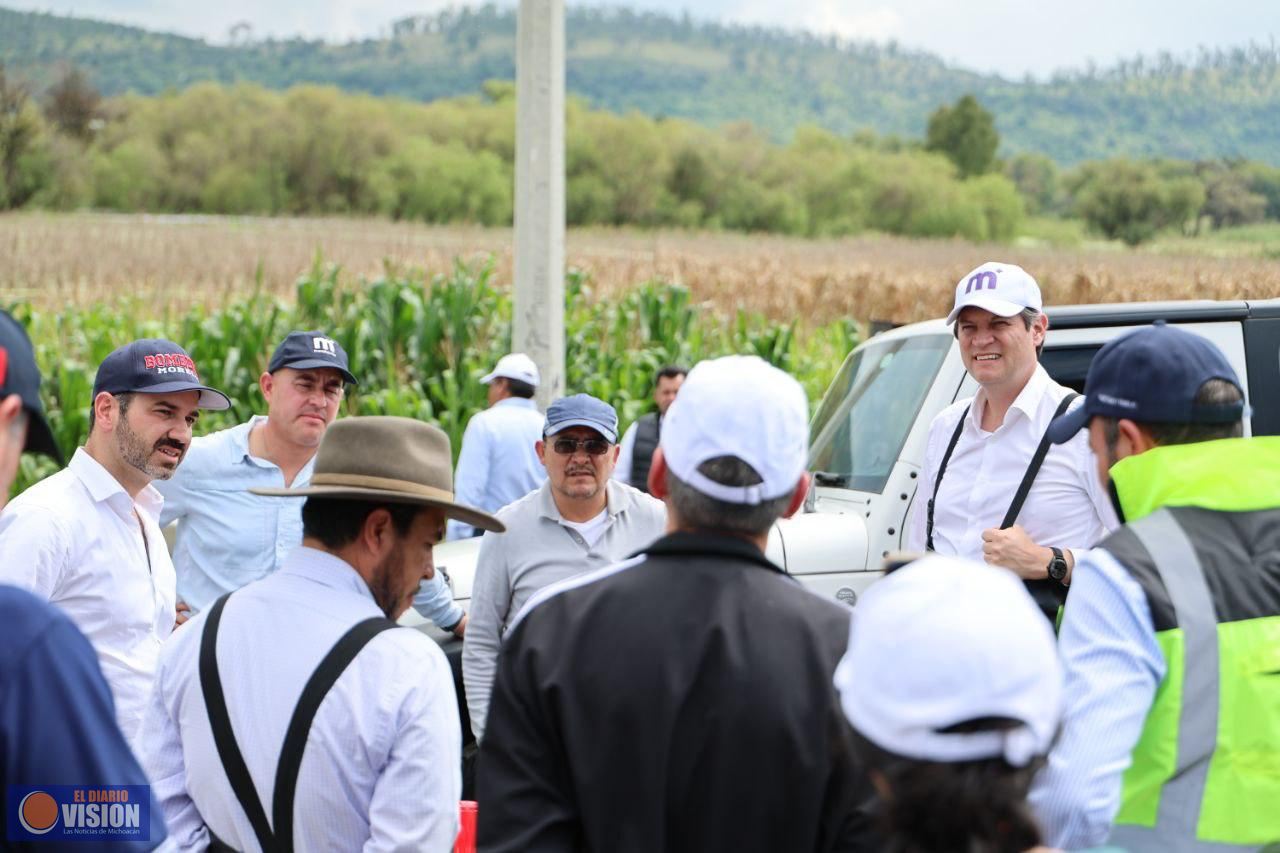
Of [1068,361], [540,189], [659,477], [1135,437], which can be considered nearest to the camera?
[659,477]

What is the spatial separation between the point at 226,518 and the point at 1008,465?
2895mm

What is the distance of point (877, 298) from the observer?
19438 millimetres

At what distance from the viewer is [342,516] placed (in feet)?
8.59

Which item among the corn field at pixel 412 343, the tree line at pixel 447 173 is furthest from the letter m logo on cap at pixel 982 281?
the tree line at pixel 447 173

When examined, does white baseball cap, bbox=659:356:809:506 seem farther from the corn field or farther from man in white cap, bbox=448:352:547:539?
the corn field

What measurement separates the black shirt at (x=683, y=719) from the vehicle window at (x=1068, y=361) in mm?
3866

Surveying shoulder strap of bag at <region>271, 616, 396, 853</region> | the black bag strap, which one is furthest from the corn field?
shoulder strap of bag at <region>271, 616, 396, 853</region>

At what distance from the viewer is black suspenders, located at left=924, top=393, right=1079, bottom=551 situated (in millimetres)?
4203

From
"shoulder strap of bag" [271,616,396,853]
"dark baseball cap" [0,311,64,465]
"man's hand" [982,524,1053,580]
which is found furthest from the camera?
"man's hand" [982,524,1053,580]

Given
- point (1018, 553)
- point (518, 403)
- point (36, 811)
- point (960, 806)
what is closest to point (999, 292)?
point (1018, 553)

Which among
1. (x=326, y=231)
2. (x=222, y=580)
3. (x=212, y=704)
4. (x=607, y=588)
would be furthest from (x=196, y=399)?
(x=326, y=231)

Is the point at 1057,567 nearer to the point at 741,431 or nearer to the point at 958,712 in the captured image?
the point at 741,431

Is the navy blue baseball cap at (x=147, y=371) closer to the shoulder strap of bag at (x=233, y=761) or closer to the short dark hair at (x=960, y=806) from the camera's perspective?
the shoulder strap of bag at (x=233, y=761)

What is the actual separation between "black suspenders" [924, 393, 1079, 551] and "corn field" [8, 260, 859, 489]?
6.98 metres
